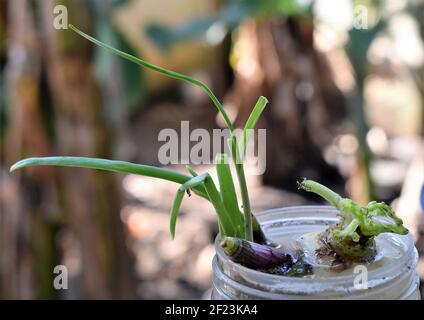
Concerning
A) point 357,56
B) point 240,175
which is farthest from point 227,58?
point 240,175

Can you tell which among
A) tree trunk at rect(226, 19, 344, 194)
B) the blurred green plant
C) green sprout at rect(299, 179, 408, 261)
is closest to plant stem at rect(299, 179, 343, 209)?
green sprout at rect(299, 179, 408, 261)

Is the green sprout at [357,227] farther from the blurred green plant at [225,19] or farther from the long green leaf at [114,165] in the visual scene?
the blurred green plant at [225,19]

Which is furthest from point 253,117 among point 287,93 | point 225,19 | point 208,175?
point 287,93

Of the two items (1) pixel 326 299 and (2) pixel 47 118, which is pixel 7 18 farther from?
(1) pixel 326 299

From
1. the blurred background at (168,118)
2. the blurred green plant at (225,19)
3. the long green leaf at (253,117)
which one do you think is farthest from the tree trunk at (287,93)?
the long green leaf at (253,117)

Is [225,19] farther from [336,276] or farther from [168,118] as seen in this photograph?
[168,118]
